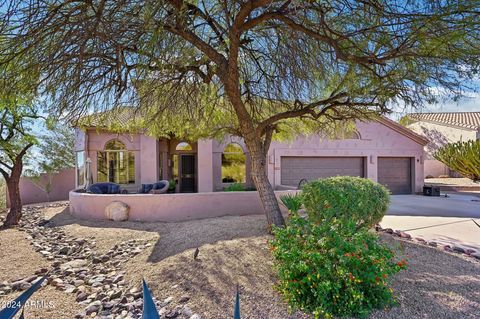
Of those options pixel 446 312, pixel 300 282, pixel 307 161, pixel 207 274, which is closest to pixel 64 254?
pixel 207 274

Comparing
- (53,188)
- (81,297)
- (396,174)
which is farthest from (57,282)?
(396,174)

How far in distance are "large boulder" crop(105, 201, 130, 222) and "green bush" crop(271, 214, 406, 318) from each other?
7.95 m

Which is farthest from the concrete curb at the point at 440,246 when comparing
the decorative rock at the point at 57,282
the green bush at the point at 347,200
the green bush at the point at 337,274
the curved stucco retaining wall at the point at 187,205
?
the decorative rock at the point at 57,282

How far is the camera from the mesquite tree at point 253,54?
4.77 m

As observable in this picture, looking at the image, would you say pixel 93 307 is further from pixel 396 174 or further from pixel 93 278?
pixel 396 174

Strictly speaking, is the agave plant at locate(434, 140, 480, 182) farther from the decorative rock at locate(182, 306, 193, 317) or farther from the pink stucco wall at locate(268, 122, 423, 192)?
the decorative rock at locate(182, 306, 193, 317)

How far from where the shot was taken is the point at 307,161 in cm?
1844

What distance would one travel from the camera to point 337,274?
11.7 feet

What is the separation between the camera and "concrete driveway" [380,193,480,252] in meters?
7.85

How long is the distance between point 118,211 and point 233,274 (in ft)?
22.8

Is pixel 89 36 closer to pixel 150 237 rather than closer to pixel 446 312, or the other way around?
pixel 150 237

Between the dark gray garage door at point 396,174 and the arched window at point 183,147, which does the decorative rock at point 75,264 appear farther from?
the dark gray garage door at point 396,174

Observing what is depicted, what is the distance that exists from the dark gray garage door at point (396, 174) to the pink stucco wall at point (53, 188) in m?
19.6

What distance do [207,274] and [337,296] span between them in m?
2.27
